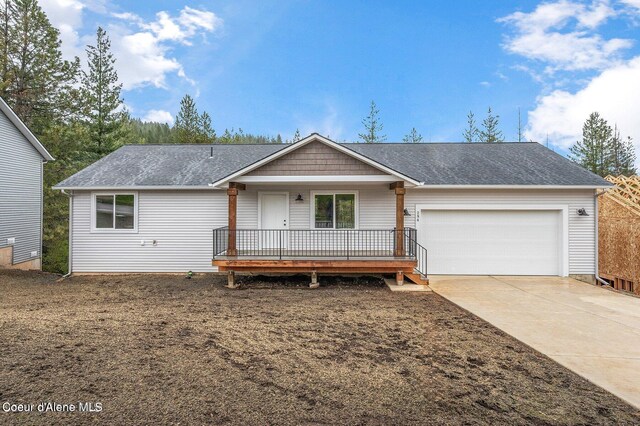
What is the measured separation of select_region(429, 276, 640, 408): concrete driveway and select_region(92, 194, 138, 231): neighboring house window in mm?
9526

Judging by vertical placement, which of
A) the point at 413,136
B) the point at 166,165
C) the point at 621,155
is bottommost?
the point at 166,165

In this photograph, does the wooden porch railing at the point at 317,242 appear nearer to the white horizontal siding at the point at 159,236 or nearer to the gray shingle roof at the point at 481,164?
the white horizontal siding at the point at 159,236

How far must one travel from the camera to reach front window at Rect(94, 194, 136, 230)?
10281mm

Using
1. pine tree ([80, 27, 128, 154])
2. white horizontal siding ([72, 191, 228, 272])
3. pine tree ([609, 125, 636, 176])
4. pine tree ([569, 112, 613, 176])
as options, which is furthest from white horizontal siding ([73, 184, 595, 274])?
pine tree ([609, 125, 636, 176])

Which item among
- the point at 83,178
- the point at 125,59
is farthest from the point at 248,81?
the point at 83,178

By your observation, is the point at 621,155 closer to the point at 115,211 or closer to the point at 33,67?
the point at 115,211

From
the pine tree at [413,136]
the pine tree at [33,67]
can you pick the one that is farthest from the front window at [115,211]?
the pine tree at [413,136]

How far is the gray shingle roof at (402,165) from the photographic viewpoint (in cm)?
1007

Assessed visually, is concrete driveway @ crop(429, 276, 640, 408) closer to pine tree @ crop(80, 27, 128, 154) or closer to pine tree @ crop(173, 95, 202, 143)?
pine tree @ crop(80, 27, 128, 154)

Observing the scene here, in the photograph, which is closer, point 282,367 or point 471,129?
point 282,367

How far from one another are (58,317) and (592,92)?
2835 centimetres

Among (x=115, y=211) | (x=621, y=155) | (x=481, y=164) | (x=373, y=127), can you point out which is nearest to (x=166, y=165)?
(x=115, y=211)

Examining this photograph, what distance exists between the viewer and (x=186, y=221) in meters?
10.3

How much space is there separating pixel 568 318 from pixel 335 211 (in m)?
6.28
